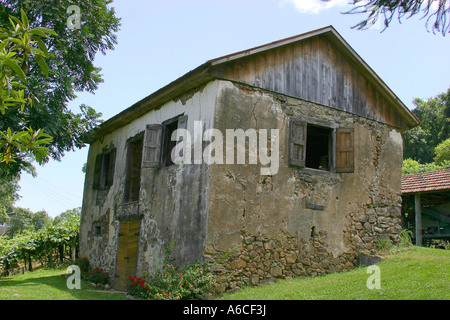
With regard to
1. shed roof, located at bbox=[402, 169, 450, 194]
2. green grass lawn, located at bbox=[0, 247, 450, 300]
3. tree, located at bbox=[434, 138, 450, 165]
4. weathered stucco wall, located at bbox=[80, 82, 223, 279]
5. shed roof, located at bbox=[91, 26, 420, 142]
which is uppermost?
tree, located at bbox=[434, 138, 450, 165]

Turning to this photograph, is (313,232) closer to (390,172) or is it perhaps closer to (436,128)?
(390,172)

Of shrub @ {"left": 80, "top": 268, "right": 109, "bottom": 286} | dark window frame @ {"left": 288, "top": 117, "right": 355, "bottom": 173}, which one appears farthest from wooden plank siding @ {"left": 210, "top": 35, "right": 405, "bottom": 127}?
shrub @ {"left": 80, "top": 268, "right": 109, "bottom": 286}

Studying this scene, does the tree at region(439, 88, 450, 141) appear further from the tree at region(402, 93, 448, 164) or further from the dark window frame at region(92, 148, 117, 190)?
the dark window frame at region(92, 148, 117, 190)

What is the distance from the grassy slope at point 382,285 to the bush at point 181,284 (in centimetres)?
53

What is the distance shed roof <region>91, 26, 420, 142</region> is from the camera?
29.2ft

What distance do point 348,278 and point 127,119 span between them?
304 inches

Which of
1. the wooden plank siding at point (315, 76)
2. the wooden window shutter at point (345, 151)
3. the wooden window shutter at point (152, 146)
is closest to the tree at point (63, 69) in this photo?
the wooden window shutter at point (152, 146)

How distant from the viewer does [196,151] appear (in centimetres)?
912

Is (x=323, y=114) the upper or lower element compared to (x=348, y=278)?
upper

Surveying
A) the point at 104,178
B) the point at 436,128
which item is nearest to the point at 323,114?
the point at 104,178

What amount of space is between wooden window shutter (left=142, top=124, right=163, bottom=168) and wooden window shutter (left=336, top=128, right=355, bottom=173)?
14.8 feet

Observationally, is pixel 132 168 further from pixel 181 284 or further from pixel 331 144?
pixel 331 144

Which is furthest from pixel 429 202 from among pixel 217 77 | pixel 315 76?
pixel 217 77
